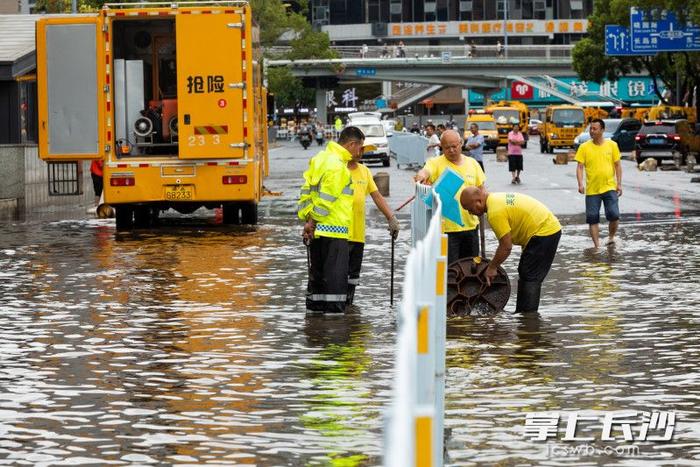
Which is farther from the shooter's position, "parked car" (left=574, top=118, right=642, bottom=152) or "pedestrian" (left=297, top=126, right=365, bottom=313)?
"parked car" (left=574, top=118, right=642, bottom=152)

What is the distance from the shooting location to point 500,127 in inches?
3209

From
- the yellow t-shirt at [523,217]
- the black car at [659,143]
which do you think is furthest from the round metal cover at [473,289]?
the black car at [659,143]

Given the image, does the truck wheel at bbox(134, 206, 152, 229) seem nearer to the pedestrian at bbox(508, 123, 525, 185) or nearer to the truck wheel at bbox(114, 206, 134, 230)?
the truck wheel at bbox(114, 206, 134, 230)

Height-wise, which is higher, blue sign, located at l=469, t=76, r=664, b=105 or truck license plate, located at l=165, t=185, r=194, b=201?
blue sign, located at l=469, t=76, r=664, b=105

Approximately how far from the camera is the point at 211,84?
24.8 m

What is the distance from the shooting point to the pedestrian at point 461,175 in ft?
47.1

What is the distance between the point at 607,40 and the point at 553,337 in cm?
5820

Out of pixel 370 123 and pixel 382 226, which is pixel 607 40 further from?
pixel 382 226

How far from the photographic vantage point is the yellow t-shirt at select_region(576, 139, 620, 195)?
21000mm

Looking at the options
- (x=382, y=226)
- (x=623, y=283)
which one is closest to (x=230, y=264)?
(x=623, y=283)

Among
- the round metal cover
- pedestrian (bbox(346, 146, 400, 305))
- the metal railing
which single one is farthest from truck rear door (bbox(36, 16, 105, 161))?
the metal railing

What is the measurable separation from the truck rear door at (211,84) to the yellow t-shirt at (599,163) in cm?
599

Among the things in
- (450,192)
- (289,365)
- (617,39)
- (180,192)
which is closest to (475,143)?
(180,192)

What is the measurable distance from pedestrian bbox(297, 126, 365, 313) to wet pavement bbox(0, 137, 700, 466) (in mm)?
352
